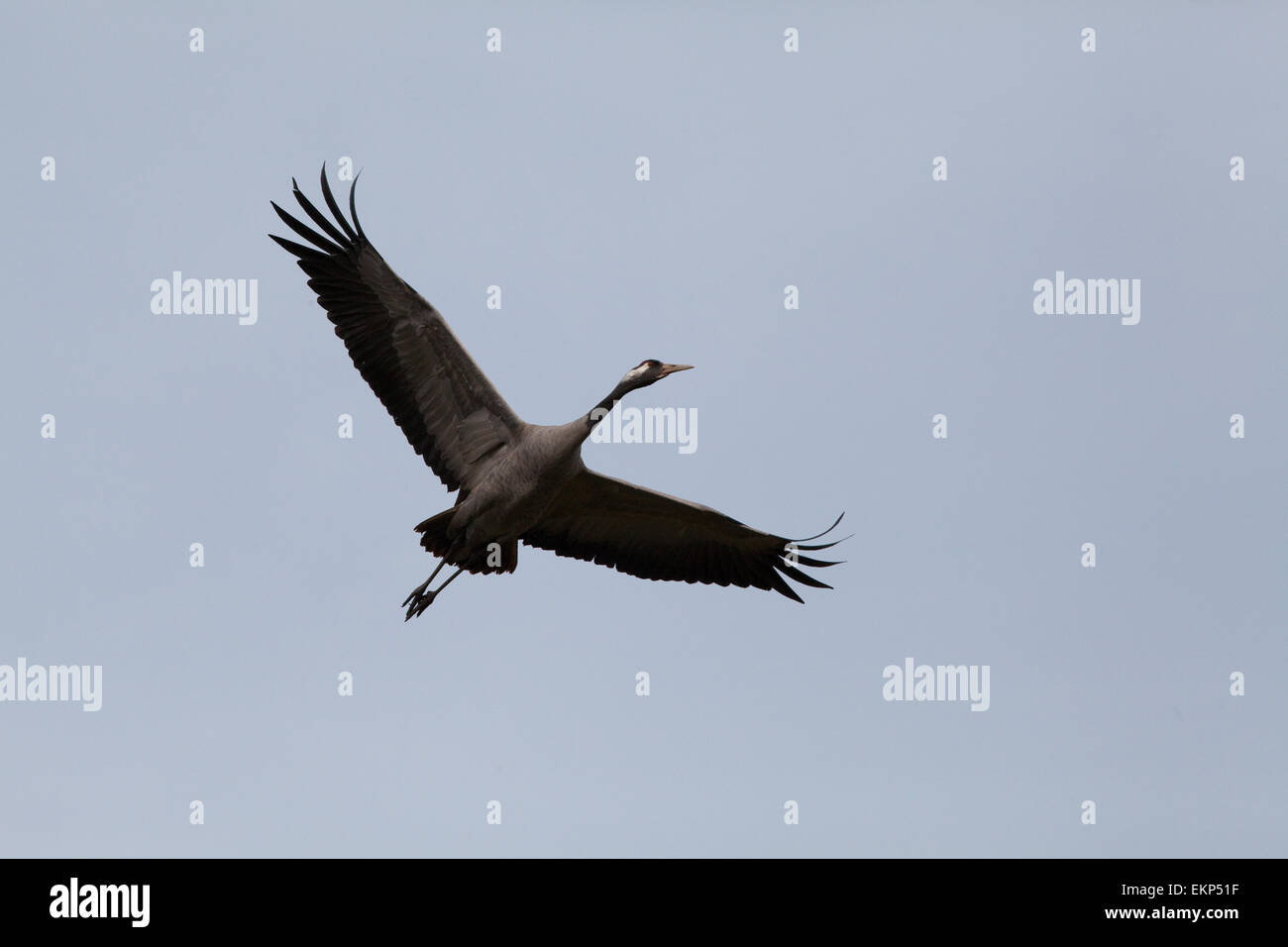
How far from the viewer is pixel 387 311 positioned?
53.6ft

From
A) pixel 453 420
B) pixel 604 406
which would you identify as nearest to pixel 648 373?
pixel 604 406

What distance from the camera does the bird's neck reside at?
1553 centimetres

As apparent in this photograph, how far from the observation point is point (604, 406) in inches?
618

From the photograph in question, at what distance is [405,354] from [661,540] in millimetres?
3683

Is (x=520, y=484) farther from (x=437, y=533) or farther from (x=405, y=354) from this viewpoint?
(x=405, y=354)

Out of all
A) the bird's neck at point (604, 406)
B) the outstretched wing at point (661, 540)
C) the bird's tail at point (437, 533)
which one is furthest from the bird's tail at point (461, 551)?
the bird's neck at point (604, 406)

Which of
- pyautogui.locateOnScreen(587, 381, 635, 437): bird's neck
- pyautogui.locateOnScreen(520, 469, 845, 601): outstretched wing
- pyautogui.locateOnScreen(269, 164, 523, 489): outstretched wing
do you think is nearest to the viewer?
pyautogui.locateOnScreen(587, 381, 635, 437): bird's neck

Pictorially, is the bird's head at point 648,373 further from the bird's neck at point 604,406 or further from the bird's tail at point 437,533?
the bird's tail at point 437,533

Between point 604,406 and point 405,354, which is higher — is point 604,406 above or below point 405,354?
below

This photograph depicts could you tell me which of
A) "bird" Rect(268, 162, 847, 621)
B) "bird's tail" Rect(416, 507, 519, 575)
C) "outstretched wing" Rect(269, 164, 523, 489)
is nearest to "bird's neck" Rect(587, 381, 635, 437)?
"bird" Rect(268, 162, 847, 621)

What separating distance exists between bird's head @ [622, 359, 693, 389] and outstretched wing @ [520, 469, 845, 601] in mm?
1365

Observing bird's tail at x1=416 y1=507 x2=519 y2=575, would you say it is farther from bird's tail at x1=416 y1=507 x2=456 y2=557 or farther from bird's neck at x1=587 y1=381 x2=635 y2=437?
bird's neck at x1=587 y1=381 x2=635 y2=437
